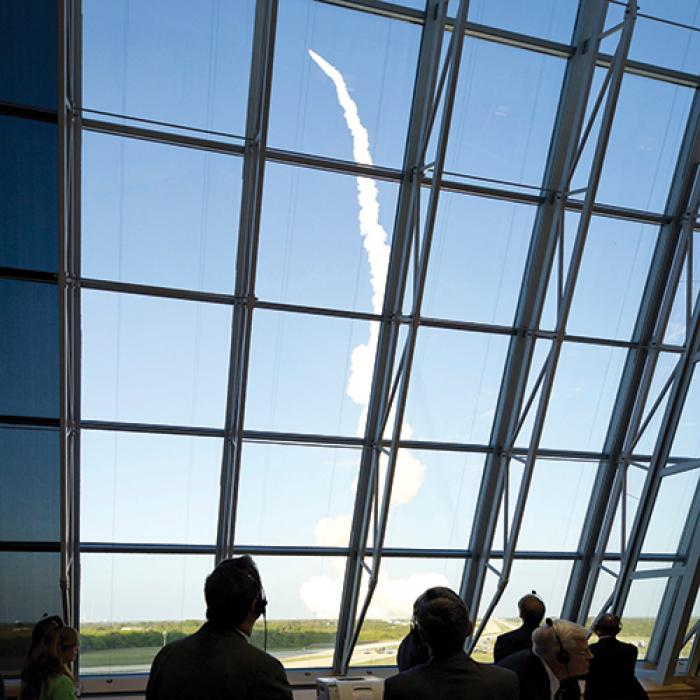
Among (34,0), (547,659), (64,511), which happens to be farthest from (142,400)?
(547,659)

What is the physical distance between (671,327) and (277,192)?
4.82m

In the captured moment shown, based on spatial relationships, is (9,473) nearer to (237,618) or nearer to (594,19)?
(237,618)

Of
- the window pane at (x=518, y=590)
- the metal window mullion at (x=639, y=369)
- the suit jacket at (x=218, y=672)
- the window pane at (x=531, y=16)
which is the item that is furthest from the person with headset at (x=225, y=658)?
the metal window mullion at (x=639, y=369)

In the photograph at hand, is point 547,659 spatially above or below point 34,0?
below

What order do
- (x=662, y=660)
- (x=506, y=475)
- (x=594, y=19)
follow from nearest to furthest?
(x=594, y=19)
(x=506, y=475)
(x=662, y=660)

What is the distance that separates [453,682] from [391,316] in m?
5.43

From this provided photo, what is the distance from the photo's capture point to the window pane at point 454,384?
7977 mm

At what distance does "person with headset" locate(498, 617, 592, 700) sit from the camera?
3.29 m

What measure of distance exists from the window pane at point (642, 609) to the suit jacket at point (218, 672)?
807 centimetres

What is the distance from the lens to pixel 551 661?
11.0 feet

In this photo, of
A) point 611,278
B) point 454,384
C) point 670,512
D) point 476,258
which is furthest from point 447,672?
point 670,512

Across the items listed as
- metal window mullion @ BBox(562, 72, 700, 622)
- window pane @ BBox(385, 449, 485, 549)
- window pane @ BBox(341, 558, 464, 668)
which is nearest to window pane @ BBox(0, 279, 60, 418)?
window pane @ BBox(385, 449, 485, 549)

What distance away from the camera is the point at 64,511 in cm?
685

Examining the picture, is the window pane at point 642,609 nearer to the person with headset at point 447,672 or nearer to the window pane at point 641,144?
the window pane at point 641,144
